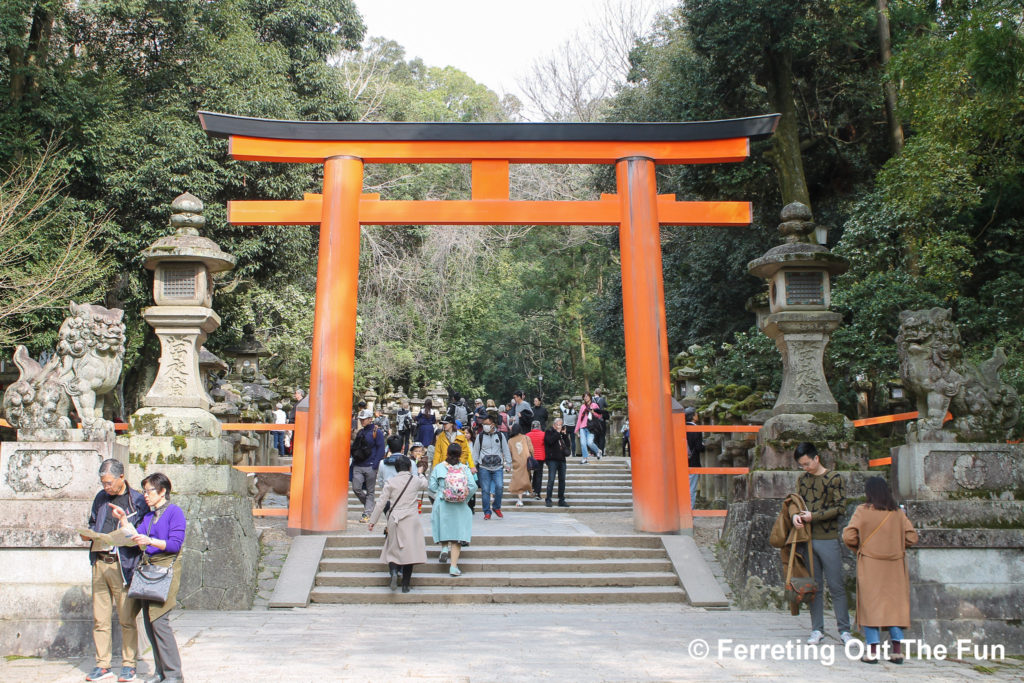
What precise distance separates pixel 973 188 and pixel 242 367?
574 inches

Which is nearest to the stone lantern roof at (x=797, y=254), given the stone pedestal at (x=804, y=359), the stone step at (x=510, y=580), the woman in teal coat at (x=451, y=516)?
the stone pedestal at (x=804, y=359)

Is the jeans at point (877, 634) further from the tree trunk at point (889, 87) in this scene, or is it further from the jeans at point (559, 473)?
the tree trunk at point (889, 87)

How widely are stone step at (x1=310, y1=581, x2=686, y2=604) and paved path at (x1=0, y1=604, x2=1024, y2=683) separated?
6.4 inches

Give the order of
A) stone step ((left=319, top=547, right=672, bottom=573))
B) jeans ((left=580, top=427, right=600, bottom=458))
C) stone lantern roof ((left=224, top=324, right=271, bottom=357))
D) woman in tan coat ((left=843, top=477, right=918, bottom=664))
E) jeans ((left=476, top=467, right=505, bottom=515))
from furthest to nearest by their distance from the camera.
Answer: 1. stone lantern roof ((left=224, top=324, right=271, bottom=357))
2. jeans ((left=580, top=427, right=600, bottom=458))
3. jeans ((left=476, top=467, right=505, bottom=515))
4. stone step ((left=319, top=547, right=672, bottom=573))
5. woman in tan coat ((left=843, top=477, right=918, bottom=664))

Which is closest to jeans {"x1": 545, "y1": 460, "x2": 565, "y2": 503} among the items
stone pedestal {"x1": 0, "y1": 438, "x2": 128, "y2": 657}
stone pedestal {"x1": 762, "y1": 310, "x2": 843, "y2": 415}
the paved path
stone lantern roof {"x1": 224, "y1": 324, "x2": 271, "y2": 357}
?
stone pedestal {"x1": 762, "y1": 310, "x2": 843, "y2": 415}

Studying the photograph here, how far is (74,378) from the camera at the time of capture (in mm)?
6684

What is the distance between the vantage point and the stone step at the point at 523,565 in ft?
26.7

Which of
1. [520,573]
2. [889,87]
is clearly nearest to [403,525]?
[520,573]

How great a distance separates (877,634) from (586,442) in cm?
1137

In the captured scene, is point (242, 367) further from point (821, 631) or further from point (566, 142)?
point (821, 631)

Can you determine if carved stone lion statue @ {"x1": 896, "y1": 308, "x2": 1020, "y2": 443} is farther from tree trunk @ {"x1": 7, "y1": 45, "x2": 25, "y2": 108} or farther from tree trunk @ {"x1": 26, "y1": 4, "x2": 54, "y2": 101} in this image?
tree trunk @ {"x1": 26, "y1": 4, "x2": 54, "y2": 101}

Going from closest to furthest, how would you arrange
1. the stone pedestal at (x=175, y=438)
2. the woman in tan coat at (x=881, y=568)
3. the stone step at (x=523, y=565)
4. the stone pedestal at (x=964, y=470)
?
the woman in tan coat at (x=881, y=568) < the stone pedestal at (x=964, y=470) < the stone pedestal at (x=175, y=438) < the stone step at (x=523, y=565)

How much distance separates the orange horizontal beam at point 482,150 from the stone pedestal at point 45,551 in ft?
15.3

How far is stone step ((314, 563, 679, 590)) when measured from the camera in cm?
788
